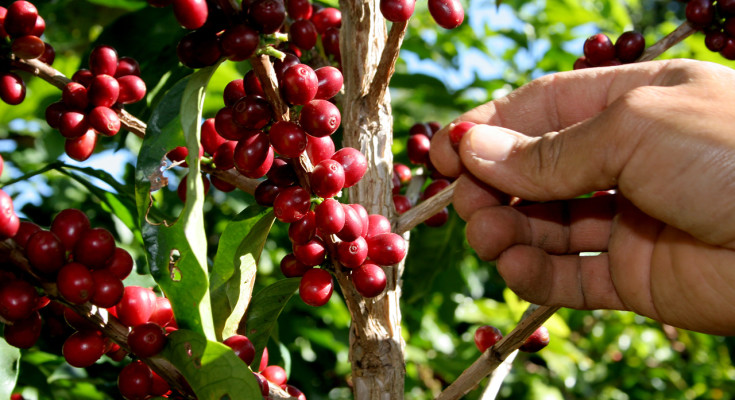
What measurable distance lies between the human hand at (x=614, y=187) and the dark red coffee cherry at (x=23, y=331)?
1.04m

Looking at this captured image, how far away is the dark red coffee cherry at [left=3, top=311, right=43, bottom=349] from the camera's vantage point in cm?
130

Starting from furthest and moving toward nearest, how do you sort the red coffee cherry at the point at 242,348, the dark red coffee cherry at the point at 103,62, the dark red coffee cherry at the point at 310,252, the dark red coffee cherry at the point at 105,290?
the dark red coffee cherry at the point at 103,62 < the dark red coffee cherry at the point at 310,252 < the red coffee cherry at the point at 242,348 < the dark red coffee cherry at the point at 105,290

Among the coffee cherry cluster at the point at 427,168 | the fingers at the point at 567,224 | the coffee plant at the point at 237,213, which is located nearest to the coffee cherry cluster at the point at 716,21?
the coffee plant at the point at 237,213

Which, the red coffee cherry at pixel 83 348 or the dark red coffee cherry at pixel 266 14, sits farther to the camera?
the red coffee cherry at pixel 83 348

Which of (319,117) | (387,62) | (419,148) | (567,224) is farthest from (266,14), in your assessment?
(567,224)

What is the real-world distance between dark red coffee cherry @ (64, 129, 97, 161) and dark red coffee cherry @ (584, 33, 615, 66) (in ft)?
4.81

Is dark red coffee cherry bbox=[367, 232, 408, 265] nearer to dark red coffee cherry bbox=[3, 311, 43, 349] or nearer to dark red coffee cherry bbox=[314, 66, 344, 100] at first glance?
dark red coffee cherry bbox=[314, 66, 344, 100]

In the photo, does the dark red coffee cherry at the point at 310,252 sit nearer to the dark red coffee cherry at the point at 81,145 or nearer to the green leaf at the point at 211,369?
the green leaf at the point at 211,369

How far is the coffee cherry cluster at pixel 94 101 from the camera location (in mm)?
1566

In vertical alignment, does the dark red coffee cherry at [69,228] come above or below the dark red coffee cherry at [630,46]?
below

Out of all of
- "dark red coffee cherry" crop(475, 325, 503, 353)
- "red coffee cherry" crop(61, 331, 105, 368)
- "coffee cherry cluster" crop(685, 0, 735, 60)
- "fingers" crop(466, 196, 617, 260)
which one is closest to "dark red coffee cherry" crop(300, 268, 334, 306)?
"red coffee cherry" crop(61, 331, 105, 368)

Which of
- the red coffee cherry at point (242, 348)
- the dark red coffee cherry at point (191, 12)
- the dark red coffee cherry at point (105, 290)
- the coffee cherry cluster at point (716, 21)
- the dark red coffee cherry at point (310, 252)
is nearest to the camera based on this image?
the dark red coffee cherry at point (191, 12)

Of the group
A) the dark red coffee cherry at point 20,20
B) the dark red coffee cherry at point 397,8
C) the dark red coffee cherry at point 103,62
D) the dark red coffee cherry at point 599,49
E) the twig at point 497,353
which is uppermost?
the dark red coffee cherry at point 397,8

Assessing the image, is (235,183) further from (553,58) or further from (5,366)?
(553,58)
